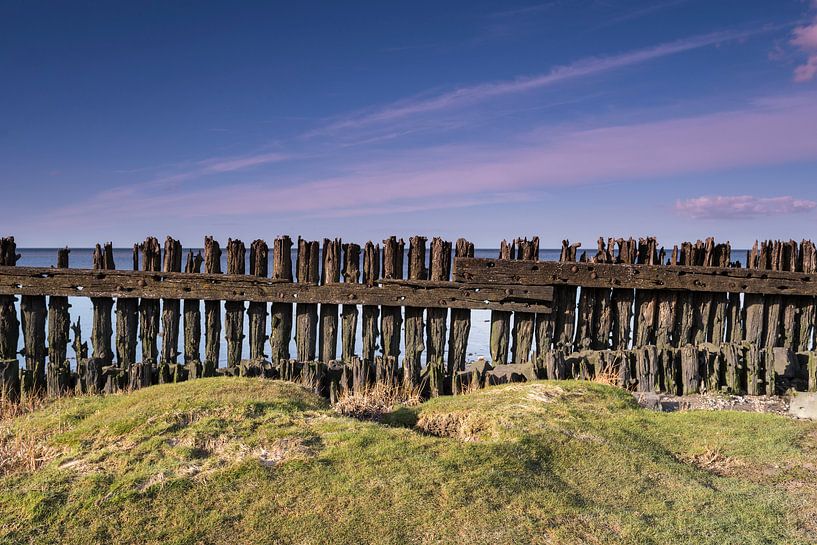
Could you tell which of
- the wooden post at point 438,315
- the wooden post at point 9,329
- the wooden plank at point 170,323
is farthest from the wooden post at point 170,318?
the wooden post at point 438,315

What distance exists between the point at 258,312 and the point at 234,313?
0.39 metres

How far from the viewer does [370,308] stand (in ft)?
32.8

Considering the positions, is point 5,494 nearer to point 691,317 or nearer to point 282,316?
point 282,316

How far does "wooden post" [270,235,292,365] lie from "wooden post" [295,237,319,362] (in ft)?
0.56

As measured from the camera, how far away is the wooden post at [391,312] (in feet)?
32.9

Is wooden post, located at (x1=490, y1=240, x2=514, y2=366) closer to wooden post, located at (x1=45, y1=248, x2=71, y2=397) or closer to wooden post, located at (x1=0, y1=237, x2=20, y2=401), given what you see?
wooden post, located at (x1=45, y1=248, x2=71, y2=397)

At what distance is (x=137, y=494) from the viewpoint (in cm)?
494

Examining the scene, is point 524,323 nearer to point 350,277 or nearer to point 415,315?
point 415,315

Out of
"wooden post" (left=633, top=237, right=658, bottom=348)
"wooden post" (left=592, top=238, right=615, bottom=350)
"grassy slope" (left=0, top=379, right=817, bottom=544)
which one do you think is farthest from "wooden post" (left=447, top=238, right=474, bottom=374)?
"wooden post" (left=633, top=237, right=658, bottom=348)

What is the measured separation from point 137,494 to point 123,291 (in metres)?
5.67

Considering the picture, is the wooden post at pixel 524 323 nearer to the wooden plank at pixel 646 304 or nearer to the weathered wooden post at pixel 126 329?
the wooden plank at pixel 646 304

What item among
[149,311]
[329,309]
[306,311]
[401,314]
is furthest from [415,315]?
[149,311]

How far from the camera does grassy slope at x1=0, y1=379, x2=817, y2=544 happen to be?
456cm

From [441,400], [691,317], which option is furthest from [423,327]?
[691,317]
